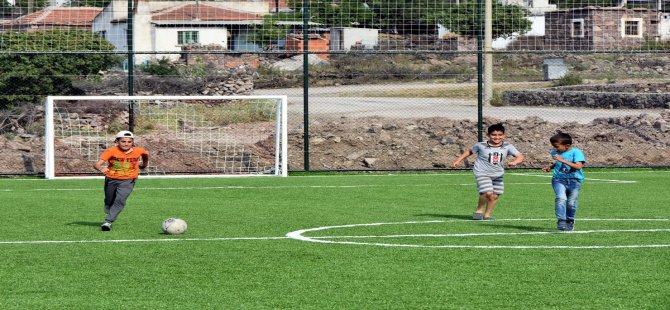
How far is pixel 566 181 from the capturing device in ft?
49.2

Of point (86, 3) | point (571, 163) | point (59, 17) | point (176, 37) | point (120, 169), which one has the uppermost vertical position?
point (86, 3)

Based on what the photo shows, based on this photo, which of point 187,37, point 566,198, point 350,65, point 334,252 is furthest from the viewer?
point 350,65

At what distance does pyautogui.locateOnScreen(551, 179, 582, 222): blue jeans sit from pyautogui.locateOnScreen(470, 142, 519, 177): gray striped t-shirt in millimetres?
1713

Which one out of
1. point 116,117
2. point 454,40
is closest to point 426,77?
point 454,40

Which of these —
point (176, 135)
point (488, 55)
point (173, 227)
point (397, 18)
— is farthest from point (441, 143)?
point (173, 227)

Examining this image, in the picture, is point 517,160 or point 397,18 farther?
point 397,18

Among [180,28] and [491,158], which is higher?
[180,28]

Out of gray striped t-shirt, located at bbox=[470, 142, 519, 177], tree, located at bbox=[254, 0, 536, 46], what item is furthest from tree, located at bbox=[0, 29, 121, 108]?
gray striped t-shirt, located at bbox=[470, 142, 519, 177]

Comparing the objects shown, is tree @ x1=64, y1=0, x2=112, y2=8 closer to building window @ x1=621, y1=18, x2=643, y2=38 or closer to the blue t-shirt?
building window @ x1=621, y1=18, x2=643, y2=38

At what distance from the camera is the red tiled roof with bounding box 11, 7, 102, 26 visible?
28359 mm

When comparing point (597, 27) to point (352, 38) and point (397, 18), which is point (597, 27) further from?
point (352, 38)

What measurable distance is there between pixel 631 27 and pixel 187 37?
14109 millimetres

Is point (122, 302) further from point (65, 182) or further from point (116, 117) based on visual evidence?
point (116, 117)

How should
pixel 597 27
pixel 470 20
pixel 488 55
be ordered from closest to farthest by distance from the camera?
pixel 488 55 → pixel 470 20 → pixel 597 27
